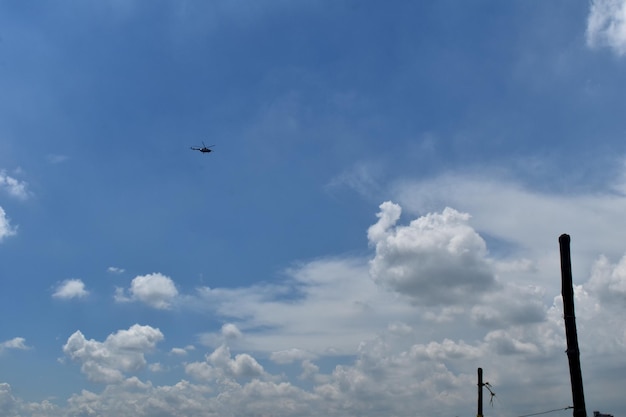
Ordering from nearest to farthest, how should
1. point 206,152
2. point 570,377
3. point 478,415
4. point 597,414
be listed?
point 570,377 → point 597,414 → point 478,415 → point 206,152

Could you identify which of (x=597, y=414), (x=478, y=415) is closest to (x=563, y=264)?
(x=597, y=414)

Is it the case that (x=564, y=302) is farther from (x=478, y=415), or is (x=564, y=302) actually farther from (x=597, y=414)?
(x=478, y=415)

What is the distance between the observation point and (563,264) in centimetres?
2053

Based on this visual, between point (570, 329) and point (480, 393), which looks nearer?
point (570, 329)

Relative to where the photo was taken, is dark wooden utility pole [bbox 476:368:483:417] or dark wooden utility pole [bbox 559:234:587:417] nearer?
dark wooden utility pole [bbox 559:234:587:417]

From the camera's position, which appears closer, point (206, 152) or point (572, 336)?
point (572, 336)

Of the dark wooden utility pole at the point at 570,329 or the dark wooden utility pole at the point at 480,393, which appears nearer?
the dark wooden utility pole at the point at 570,329

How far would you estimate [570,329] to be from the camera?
1991cm

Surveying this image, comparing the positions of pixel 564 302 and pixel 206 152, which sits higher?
pixel 206 152

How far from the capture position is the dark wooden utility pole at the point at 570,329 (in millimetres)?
19156

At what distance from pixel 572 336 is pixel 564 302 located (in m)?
1.23

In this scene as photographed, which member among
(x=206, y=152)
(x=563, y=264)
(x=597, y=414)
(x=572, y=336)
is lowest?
(x=597, y=414)

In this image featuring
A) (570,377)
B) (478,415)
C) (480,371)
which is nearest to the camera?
(570,377)

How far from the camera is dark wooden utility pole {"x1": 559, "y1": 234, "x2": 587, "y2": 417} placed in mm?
19156
